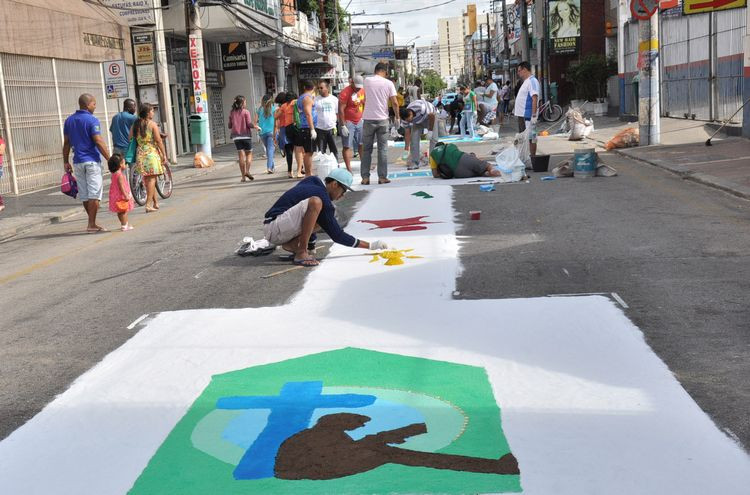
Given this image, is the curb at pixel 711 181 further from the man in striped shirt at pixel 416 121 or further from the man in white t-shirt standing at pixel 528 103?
the man in striped shirt at pixel 416 121

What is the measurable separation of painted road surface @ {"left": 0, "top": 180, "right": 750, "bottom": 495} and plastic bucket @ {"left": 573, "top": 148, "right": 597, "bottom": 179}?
794 centimetres

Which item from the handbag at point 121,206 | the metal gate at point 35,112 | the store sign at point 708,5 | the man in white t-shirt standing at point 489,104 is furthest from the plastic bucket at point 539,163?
the man in white t-shirt standing at point 489,104

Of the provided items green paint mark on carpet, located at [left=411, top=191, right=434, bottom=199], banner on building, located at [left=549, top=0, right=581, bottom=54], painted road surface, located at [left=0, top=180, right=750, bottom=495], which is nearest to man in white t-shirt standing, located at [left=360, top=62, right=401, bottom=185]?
green paint mark on carpet, located at [left=411, top=191, right=434, bottom=199]

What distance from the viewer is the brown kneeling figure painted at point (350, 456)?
12.4 ft

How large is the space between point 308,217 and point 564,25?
4259cm

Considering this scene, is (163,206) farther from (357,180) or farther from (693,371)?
(693,371)

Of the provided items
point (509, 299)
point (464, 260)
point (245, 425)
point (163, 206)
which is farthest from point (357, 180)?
point (245, 425)

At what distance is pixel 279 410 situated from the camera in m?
4.55

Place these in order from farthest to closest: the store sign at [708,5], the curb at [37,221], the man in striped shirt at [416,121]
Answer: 1. the store sign at [708,5]
2. the man in striped shirt at [416,121]
3. the curb at [37,221]

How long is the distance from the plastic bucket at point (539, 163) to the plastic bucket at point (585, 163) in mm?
1175

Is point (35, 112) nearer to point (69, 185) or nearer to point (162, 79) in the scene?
point (162, 79)

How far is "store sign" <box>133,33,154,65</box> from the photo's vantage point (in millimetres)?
24453

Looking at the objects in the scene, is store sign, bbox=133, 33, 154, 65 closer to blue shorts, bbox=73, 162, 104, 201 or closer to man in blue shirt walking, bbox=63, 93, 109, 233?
man in blue shirt walking, bbox=63, 93, 109, 233

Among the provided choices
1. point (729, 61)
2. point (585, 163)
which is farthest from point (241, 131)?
point (729, 61)
